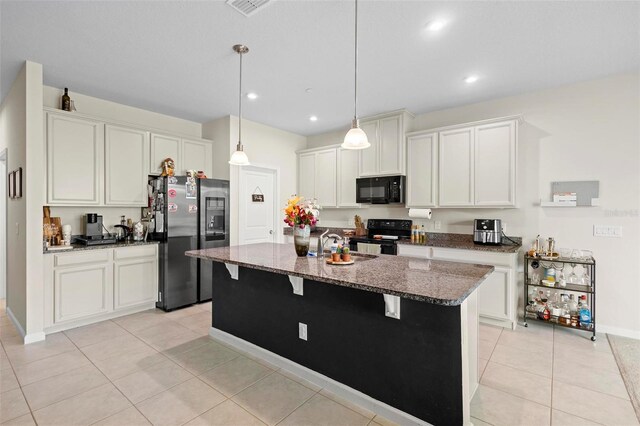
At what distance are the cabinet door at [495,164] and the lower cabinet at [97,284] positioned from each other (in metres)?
4.10

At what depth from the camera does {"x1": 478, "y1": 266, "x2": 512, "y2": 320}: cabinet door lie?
3336mm

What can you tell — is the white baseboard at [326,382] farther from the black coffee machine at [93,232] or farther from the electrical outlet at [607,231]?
the electrical outlet at [607,231]

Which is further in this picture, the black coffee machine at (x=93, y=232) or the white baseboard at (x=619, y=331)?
the black coffee machine at (x=93, y=232)

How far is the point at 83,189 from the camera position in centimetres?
354

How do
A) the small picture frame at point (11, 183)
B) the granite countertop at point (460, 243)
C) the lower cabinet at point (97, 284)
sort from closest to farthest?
the lower cabinet at point (97, 284) < the small picture frame at point (11, 183) < the granite countertop at point (460, 243)

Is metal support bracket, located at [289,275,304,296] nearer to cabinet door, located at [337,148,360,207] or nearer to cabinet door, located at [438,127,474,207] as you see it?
cabinet door, located at [438,127,474,207]

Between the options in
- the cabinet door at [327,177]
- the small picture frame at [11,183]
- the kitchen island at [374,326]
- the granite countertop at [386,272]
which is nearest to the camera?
the granite countertop at [386,272]

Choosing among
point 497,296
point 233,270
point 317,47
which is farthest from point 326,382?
point 317,47

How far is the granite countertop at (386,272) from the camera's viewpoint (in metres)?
1.55

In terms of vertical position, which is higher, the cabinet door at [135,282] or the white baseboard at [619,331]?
the cabinet door at [135,282]

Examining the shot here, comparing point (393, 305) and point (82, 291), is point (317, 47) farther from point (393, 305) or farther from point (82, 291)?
point (82, 291)

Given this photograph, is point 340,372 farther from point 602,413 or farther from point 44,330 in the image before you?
point 44,330

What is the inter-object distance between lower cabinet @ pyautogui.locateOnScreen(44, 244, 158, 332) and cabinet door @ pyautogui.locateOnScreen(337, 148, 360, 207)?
2.77m

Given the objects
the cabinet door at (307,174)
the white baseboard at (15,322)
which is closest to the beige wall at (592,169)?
the cabinet door at (307,174)
